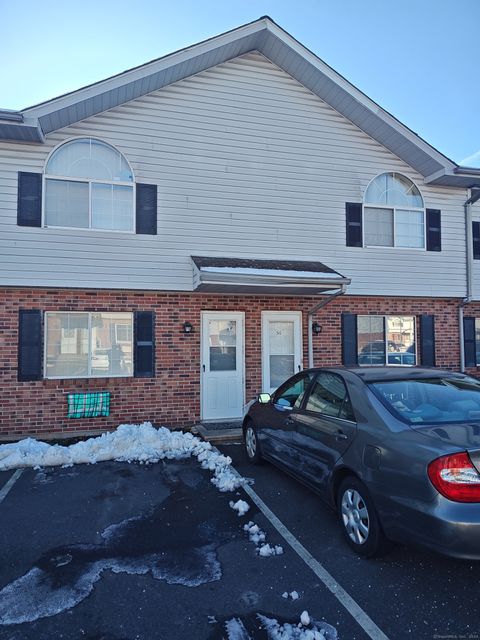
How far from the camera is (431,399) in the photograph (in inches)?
149

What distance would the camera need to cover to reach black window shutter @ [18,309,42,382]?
7.75 meters

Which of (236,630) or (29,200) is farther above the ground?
(29,200)

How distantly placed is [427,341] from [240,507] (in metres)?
7.12

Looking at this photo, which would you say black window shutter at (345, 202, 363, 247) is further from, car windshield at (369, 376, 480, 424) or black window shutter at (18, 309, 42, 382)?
black window shutter at (18, 309, 42, 382)

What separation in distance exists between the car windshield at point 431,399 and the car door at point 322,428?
0.38m

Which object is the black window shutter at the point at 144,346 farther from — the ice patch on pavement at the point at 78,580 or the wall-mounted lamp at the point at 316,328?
the ice patch on pavement at the point at 78,580

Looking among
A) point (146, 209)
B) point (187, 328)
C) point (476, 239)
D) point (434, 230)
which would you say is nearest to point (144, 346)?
point (187, 328)

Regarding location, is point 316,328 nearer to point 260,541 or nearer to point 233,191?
point 233,191

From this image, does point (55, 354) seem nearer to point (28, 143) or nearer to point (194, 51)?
point (28, 143)

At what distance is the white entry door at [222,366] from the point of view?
345 inches

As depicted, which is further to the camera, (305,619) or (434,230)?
(434,230)

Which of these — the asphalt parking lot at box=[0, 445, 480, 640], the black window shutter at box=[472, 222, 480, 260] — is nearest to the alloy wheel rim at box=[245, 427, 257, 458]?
the asphalt parking lot at box=[0, 445, 480, 640]

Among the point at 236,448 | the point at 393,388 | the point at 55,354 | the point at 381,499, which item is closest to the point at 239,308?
the point at 236,448

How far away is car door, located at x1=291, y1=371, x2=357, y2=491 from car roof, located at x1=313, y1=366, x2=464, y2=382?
7.4 inches
